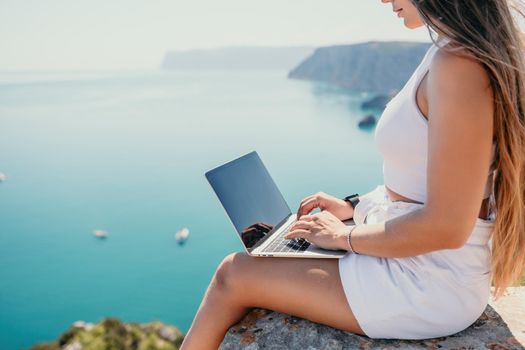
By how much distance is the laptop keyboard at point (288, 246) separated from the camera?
1430 mm

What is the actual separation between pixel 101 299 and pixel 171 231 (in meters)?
8.55

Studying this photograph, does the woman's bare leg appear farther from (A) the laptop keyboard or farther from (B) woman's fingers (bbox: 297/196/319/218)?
(B) woman's fingers (bbox: 297/196/319/218)

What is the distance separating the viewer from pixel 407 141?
1.18 m

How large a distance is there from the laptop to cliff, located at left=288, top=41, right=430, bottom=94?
183ft

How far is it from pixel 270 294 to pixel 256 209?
0.39m

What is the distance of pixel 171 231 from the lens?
39719 mm

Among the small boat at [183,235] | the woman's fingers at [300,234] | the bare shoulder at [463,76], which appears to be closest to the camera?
the bare shoulder at [463,76]

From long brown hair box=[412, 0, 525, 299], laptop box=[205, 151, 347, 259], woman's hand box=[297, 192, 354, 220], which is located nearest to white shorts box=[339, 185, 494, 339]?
laptop box=[205, 151, 347, 259]

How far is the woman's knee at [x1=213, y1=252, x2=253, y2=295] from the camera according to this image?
1333mm

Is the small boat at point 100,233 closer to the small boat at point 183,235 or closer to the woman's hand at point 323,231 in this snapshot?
the small boat at point 183,235

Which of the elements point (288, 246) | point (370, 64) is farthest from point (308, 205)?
point (370, 64)

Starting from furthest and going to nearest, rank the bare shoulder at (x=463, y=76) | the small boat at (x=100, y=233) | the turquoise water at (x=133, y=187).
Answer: the small boat at (x=100, y=233)
the turquoise water at (x=133, y=187)
the bare shoulder at (x=463, y=76)

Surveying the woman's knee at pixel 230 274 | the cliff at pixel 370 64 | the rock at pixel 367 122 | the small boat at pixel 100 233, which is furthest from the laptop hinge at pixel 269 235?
the rock at pixel 367 122

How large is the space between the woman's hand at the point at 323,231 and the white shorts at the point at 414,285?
55 millimetres
